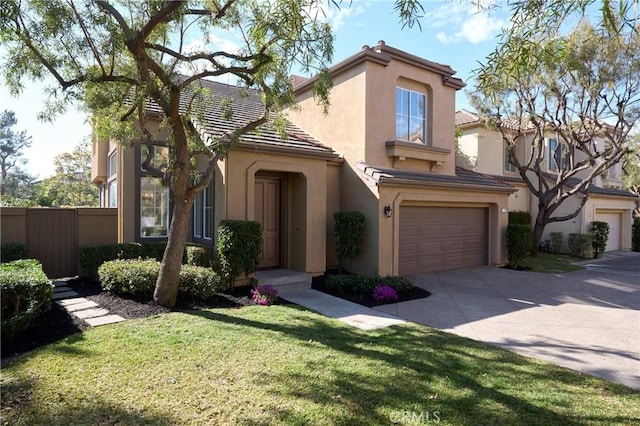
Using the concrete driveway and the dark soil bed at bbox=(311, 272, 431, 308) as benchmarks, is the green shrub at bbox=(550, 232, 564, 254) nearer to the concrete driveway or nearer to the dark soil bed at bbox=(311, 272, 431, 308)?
the concrete driveway

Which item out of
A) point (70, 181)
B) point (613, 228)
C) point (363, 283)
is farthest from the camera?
point (70, 181)

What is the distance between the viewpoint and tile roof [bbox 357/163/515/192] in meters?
10.6

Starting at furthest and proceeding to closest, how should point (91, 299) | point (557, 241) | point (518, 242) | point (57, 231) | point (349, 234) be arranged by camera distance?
point (557, 241), point (518, 242), point (349, 234), point (57, 231), point (91, 299)

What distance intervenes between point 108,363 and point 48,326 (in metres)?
2.22

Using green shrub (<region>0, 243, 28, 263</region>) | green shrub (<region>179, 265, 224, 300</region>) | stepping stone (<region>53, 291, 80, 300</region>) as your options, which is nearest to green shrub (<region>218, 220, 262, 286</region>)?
green shrub (<region>179, 265, 224, 300</region>)

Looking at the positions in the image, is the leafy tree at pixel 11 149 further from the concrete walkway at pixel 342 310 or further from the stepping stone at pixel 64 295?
the concrete walkway at pixel 342 310

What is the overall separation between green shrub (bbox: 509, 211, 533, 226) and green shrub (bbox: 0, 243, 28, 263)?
18.8 meters

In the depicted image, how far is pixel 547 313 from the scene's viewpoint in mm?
8016

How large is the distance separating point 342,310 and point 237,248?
2.86 m

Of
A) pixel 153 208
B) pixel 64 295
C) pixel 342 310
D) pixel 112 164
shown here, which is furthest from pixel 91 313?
pixel 112 164

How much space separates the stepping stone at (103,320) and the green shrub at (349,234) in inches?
232

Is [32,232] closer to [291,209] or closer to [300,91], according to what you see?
[291,209]

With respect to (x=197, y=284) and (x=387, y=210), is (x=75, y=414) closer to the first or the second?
(x=197, y=284)

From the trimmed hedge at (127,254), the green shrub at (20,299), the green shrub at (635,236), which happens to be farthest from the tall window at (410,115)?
the green shrub at (635,236)
